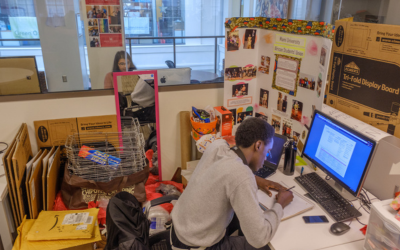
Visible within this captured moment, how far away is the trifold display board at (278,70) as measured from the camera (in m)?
1.97

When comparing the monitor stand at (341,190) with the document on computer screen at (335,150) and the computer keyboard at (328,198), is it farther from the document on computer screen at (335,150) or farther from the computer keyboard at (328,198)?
the document on computer screen at (335,150)

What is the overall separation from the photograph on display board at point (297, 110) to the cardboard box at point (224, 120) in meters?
0.47

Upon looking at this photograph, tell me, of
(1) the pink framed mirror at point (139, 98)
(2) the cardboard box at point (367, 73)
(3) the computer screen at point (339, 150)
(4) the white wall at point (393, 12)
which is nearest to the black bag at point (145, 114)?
(1) the pink framed mirror at point (139, 98)

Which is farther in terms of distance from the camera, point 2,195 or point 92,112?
point 92,112

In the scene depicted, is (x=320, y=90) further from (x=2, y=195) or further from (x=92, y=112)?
(x=2, y=195)

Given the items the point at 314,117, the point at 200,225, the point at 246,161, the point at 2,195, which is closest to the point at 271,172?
the point at 314,117

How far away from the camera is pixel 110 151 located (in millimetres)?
2439

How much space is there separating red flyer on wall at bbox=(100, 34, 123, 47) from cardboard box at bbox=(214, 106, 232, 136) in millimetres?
984

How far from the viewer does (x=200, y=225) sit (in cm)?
148

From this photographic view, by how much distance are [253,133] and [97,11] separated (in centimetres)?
165

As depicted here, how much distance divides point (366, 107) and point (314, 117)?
0.31 m

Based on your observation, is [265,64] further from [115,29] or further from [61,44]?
[61,44]

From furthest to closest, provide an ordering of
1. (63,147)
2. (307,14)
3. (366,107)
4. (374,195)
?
1. (307,14)
2. (63,147)
3. (366,107)
4. (374,195)

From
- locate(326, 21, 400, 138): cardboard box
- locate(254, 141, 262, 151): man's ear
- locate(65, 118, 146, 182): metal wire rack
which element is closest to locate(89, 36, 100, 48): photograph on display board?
locate(65, 118, 146, 182): metal wire rack
